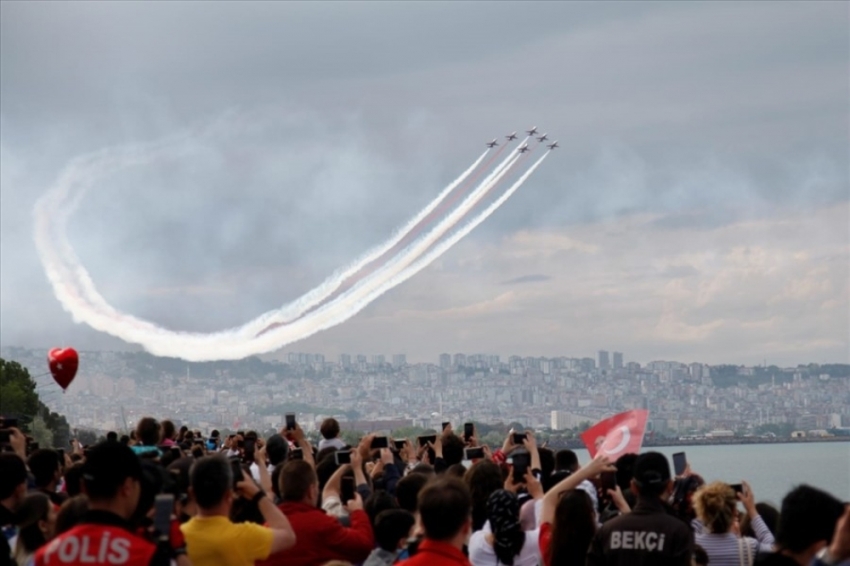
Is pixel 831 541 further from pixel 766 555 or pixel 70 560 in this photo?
pixel 70 560

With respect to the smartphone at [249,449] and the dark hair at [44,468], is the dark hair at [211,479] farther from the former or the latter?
the smartphone at [249,449]

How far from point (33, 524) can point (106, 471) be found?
260cm

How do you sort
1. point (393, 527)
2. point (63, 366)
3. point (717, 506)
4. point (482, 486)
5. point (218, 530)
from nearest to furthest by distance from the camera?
point (218, 530), point (393, 527), point (717, 506), point (482, 486), point (63, 366)

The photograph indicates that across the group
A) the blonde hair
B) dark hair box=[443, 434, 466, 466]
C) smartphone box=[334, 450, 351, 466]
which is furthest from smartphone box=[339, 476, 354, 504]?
dark hair box=[443, 434, 466, 466]

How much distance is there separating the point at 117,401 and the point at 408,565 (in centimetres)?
17449

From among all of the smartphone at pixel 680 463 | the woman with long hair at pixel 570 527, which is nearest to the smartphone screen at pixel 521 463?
the woman with long hair at pixel 570 527

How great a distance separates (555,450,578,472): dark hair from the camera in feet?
50.2

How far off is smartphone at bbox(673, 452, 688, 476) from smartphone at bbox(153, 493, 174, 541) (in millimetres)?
7173

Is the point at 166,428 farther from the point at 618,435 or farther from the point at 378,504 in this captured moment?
the point at 378,504

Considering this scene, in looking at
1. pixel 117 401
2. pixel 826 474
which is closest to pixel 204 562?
pixel 826 474

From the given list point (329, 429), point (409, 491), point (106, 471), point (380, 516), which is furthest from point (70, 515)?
point (329, 429)

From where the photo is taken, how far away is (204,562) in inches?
393

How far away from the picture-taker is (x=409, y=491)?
12680 millimetres

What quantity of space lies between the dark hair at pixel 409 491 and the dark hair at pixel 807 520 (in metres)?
4.52
